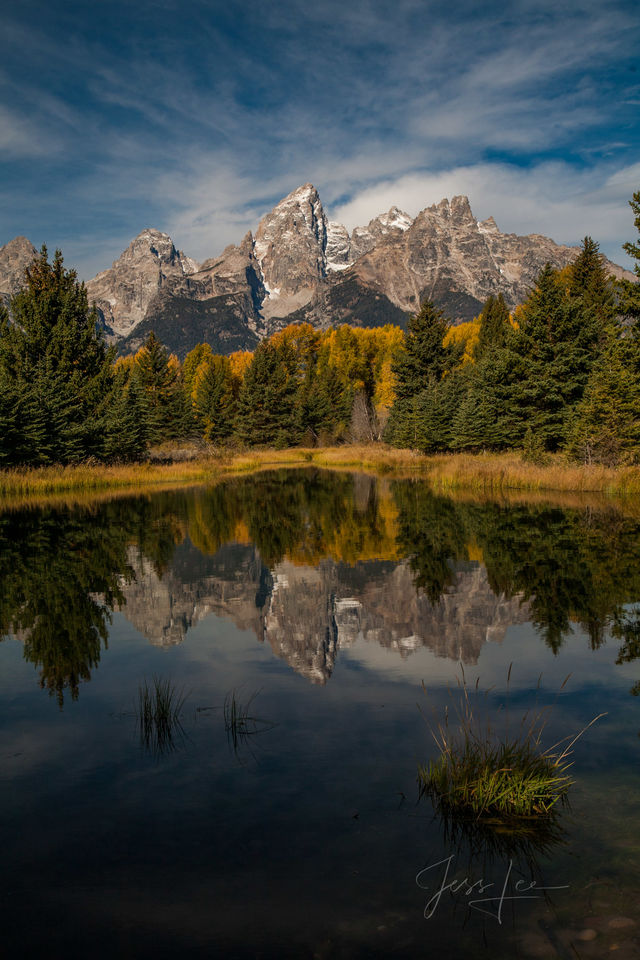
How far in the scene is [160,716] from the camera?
6.27 metres

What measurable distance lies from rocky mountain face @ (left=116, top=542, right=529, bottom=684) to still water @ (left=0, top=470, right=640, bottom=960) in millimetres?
66

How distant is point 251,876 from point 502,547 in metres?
12.8

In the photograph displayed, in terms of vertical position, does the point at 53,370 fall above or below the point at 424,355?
below

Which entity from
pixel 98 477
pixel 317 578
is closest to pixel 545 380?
pixel 98 477

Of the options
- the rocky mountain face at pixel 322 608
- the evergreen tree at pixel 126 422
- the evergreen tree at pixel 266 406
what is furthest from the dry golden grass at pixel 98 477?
the evergreen tree at pixel 266 406

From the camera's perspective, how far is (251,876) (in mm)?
3811

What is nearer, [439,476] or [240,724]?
[240,724]

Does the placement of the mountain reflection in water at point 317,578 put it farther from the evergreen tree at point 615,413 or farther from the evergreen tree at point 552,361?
the evergreen tree at point 552,361

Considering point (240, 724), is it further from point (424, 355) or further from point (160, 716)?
point (424, 355)
